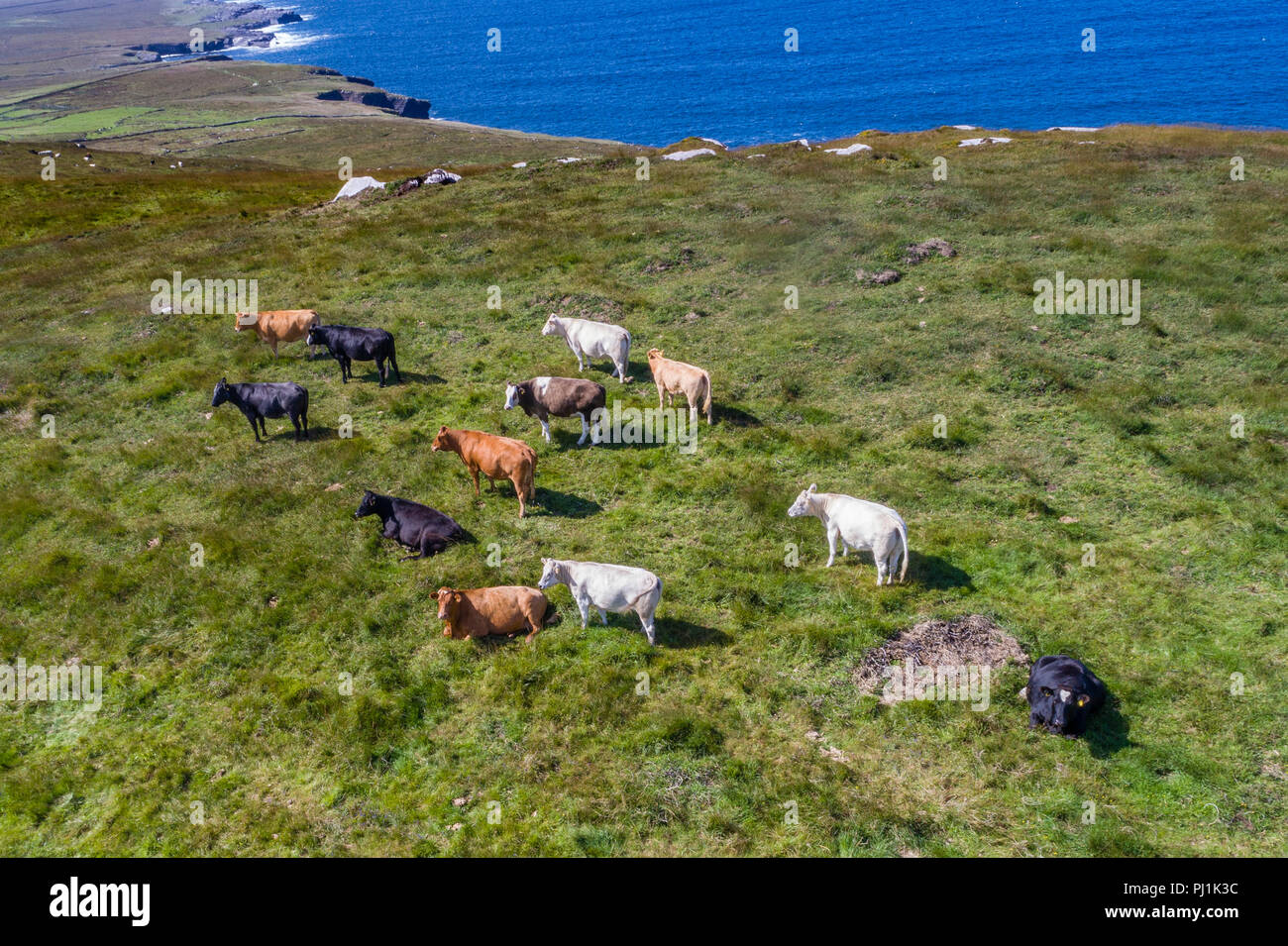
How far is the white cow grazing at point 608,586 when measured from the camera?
13.1 metres

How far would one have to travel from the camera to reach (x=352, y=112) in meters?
176

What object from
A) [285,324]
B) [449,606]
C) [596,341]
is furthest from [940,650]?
[285,324]

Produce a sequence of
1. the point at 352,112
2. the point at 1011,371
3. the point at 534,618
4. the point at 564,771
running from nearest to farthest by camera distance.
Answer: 1. the point at 564,771
2. the point at 534,618
3. the point at 1011,371
4. the point at 352,112

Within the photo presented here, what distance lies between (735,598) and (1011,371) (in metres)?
12.8

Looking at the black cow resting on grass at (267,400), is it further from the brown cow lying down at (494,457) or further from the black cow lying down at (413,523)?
the black cow lying down at (413,523)

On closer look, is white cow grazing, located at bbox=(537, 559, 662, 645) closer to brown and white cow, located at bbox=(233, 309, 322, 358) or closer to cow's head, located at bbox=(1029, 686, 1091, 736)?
cow's head, located at bbox=(1029, 686, 1091, 736)

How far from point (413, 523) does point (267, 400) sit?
7456mm

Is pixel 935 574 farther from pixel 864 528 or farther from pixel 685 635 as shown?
pixel 685 635

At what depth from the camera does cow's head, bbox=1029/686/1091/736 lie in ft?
36.0

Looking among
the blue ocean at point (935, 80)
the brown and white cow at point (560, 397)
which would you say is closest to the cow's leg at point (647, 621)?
the brown and white cow at point (560, 397)

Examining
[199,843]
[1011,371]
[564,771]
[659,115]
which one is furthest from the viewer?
[659,115]

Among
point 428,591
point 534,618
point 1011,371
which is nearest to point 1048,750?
point 534,618

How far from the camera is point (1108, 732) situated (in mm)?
11289
